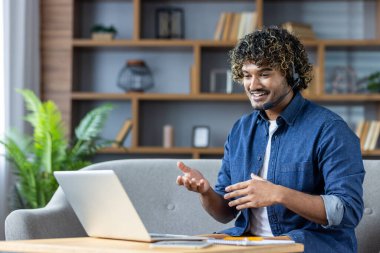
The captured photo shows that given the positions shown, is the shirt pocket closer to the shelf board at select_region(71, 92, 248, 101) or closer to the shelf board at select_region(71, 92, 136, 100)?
the shelf board at select_region(71, 92, 248, 101)

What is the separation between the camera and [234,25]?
5742mm

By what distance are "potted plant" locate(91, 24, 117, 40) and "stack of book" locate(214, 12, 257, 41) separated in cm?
71

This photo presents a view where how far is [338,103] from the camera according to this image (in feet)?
19.4

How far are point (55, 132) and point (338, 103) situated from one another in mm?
2116

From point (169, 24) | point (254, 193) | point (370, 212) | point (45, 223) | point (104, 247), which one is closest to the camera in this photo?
point (104, 247)

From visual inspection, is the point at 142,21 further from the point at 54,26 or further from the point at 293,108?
the point at 293,108

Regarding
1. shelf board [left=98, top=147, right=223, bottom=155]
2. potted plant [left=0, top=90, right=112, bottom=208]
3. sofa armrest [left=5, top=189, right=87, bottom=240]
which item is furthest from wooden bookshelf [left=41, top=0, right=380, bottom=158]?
sofa armrest [left=5, top=189, right=87, bottom=240]

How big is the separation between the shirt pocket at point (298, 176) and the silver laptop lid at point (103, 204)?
1.83 ft

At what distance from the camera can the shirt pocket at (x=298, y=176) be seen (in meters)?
2.43

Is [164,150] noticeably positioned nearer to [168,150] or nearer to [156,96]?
[168,150]

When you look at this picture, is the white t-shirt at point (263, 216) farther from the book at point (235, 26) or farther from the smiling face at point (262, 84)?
the book at point (235, 26)

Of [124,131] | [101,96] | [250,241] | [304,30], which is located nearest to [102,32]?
[101,96]

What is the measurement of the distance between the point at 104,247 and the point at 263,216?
696 mm

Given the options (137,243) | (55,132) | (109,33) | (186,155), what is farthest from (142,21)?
(137,243)
